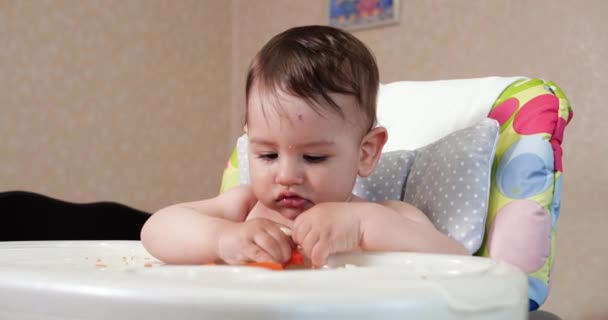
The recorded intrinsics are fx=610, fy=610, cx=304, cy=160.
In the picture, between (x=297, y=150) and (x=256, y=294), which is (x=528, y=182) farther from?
(x=256, y=294)

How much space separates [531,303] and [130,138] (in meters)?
1.83

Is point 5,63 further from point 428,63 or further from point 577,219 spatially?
point 577,219

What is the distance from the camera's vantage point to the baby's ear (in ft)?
3.26

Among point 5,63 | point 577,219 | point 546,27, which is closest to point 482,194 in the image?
point 577,219

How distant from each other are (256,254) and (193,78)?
209 centimetres

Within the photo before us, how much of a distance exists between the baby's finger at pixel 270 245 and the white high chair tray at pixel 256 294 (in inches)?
6.0

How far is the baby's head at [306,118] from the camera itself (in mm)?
875

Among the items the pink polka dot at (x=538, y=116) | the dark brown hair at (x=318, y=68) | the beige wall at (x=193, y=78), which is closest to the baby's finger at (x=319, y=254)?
the dark brown hair at (x=318, y=68)

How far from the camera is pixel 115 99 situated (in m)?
2.36

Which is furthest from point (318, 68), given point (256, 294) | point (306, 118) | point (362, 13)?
point (362, 13)

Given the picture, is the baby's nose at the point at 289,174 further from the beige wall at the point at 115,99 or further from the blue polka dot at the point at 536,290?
the beige wall at the point at 115,99

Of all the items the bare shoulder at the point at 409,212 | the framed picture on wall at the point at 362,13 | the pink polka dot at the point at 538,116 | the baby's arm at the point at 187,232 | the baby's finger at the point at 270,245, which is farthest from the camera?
the framed picture on wall at the point at 362,13

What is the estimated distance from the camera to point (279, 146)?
2.89 feet

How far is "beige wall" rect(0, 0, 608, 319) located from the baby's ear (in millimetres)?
932
